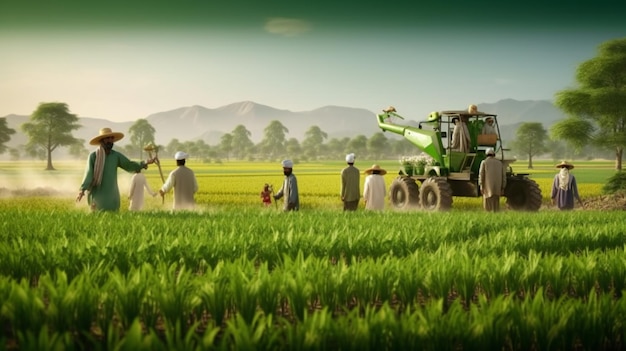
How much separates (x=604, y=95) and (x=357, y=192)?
71.5 feet

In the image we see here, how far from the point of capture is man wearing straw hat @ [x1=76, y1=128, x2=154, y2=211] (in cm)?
1077

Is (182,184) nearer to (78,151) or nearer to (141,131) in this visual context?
(78,151)

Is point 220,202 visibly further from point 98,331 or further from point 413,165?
point 98,331

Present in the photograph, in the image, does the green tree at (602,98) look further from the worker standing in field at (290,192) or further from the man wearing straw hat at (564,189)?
the worker standing in field at (290,192)

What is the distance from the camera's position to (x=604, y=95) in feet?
103

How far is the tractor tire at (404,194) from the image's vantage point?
18.5 meters

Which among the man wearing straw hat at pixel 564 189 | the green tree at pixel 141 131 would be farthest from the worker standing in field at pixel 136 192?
the green tree at pixel 141 131

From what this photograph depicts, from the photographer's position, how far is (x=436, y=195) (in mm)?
16719

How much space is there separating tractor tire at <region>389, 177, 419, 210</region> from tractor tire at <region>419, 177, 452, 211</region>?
37.1 inches

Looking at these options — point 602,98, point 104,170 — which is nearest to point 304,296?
point 104,170

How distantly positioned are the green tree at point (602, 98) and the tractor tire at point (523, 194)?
16784 millimetres

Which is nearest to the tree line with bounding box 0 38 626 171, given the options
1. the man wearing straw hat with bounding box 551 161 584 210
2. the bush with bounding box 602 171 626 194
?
the bush with bounding box 602 171 626 194

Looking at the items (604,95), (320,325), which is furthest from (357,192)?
(604,95)

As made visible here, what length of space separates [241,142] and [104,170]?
14585cm
